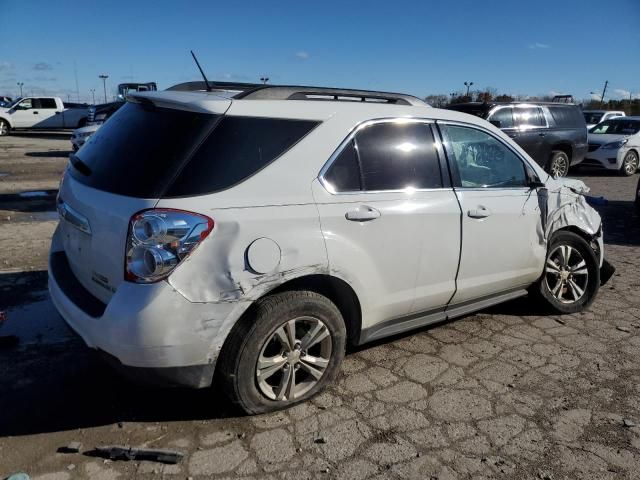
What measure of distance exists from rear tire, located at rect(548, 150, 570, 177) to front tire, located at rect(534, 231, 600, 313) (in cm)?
883

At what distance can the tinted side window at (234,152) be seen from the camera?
8.66ft

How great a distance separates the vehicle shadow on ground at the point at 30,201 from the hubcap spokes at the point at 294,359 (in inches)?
269

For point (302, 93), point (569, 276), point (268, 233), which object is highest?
point (302, 93)

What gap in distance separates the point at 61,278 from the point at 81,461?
1.10m

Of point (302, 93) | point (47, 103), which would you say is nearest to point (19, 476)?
point (302, 93)

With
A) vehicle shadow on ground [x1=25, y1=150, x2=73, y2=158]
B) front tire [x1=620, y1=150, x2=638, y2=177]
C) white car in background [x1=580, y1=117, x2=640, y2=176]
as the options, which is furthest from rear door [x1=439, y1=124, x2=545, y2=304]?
vehicle shadow on ground [x1=25, y1=150, x2=73, y2=158]

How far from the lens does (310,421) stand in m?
3.00

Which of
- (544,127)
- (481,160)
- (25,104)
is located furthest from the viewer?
(25,104)

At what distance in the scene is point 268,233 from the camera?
271 cm

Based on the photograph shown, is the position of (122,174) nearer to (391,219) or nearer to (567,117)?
(391,219)

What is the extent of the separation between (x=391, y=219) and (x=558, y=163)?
37.4 feet

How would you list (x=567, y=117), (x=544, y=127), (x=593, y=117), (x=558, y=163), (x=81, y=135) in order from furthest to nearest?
1. (x=593, y=117)
2. (x=81, y=135)
3. (x=567, y=117)
4. (x=558, y=163)
5. (x=544, y=127)

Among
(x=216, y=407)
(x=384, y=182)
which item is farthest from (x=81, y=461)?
(x=384, y=182)

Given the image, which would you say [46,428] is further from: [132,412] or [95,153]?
[95,153]
